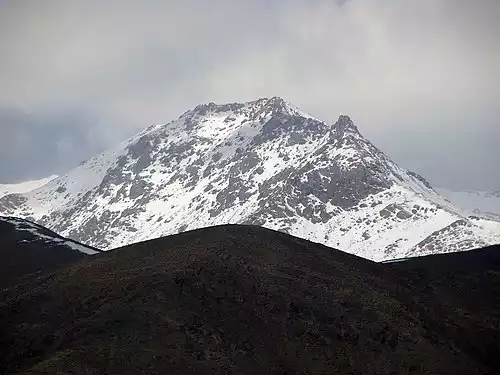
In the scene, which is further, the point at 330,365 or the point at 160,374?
the point at 330,365

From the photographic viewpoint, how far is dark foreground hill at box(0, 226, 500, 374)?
11562 cm

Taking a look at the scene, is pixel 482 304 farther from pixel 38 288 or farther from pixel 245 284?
pixel 38 288

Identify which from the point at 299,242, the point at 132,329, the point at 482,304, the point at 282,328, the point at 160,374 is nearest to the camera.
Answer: the point at 160,374

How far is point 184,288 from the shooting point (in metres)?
137

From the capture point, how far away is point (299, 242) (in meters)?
179

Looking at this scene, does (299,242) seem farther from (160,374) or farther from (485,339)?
(160,374)

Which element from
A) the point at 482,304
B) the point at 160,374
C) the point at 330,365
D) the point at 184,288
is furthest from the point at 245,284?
the point at 482,304

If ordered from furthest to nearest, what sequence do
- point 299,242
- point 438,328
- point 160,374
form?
1. point 299,242
2. point 438,328
3. point 160,374

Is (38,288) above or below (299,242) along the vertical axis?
below

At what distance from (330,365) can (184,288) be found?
111 feet

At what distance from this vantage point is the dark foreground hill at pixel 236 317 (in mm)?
115625

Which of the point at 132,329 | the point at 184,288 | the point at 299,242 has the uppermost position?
the point at 299,242

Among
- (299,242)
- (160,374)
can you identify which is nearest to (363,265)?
(299,242)

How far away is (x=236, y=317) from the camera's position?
430 ft
